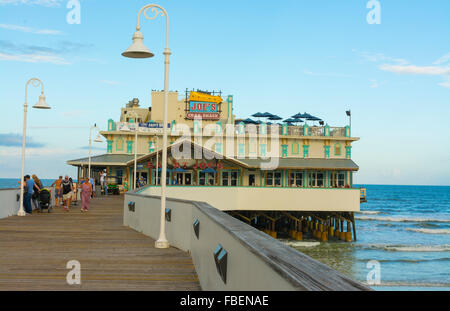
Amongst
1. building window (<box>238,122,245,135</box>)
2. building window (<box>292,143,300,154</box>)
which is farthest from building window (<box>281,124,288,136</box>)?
building window (<box>238,122,245,135</box>)

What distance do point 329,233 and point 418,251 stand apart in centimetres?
790

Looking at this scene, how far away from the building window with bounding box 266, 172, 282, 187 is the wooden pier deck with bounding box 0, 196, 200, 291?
3697 centimetres

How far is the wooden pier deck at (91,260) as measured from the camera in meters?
6.88

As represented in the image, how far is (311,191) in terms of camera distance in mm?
36156

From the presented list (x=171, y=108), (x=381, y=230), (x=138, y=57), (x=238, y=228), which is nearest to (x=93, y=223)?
(x=138, y=57)

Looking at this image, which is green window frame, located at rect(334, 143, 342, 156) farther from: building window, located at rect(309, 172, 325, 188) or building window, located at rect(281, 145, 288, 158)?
building window, located at rect(281, 145, 288, 158)

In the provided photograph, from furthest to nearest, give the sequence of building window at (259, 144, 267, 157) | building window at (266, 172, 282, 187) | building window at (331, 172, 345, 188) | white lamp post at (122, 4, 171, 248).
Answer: building window at (331, 172, 345, 188) → building window at (259, 144, 267, 157) → building window at (266, 172, 282, 187) → white lamp post at (122, 4, 171, 248)

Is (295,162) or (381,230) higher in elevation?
(295,162)

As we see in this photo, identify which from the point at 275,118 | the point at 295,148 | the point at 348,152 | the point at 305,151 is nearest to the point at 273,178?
the point at 295,148

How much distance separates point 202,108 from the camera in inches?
2218

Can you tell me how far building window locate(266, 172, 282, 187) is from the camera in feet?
168

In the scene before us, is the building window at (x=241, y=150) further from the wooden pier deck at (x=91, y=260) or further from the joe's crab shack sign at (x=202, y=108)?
the wooden pier deck at (x=91, y=260)

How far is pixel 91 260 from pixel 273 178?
142ft

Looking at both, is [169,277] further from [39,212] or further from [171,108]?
[171,108]
